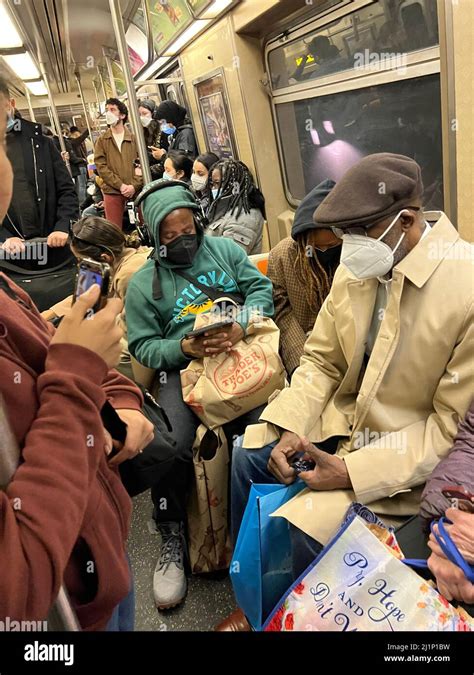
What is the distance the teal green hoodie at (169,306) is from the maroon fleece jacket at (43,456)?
1280mm

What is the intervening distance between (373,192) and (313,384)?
0.70m

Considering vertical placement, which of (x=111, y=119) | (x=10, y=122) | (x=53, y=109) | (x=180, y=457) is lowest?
(x=180, y=457)

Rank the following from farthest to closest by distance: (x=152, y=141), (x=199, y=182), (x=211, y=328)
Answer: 1. (x=152, y=141)
2. (x=199, y=182)
3. (x=211, y=328)

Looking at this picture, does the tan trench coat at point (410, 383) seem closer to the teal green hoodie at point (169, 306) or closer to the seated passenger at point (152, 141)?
the teal green hoodie at point (169, 306)

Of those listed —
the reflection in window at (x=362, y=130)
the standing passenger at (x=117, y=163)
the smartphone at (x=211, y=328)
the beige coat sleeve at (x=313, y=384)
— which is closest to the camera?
the beige coat sleeve at (x=313, y=384)

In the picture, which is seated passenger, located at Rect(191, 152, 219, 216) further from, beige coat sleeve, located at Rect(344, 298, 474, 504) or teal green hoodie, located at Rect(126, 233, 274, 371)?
beige coat sleeve, located at Rect(344, 298, 474, 504)

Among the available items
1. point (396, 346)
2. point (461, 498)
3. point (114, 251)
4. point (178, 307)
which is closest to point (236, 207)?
point (114, 251)

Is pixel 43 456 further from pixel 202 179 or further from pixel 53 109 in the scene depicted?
pixel 202 179

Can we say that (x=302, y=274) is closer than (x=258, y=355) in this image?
No

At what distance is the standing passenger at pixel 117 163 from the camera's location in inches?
126

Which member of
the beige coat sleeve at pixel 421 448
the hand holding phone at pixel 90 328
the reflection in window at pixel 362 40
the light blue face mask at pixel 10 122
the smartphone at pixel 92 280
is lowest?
the beige coat sleeve at pixel 421 448

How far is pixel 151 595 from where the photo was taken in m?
1.27

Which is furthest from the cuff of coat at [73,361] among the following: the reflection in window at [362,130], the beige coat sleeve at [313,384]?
the reflection in window at [362,130]
